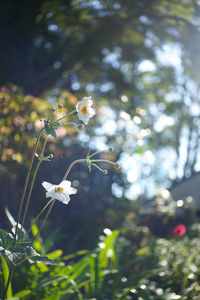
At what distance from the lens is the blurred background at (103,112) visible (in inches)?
104

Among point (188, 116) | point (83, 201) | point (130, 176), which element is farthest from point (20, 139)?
point (188, 116)

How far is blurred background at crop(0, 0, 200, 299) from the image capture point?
2.63 metres

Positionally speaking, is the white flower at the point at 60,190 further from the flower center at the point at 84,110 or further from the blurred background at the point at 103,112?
the blurred background at the point at 103,112

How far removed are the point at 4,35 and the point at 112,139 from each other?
2.09 metres

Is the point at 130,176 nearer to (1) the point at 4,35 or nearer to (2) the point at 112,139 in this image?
(2) the point at 112,139

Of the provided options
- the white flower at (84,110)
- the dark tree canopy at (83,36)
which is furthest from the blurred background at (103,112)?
the white flower at (84,110)

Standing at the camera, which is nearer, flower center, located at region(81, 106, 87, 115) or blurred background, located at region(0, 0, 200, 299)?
flower center, located at region(81, 106, 87, 115)

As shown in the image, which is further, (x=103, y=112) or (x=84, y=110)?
(x=103, y=112)

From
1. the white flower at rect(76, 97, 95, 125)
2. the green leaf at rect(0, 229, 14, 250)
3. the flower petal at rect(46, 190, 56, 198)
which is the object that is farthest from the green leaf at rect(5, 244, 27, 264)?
the white flower at rect(76, 97, 95, 125)

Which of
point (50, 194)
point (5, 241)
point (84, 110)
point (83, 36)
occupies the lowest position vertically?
point (83, 36)

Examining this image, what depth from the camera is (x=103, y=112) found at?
3506 millimetres

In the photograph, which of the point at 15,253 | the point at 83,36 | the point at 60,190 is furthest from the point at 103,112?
the point at 15,253

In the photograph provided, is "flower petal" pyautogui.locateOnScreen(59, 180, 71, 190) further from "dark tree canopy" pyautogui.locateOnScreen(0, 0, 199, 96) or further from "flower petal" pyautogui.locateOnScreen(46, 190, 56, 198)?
"dark tree canopy" pyautogui.locateOnScreen(0, 0, 199, 96)

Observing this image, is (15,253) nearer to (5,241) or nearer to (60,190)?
(5,241)
